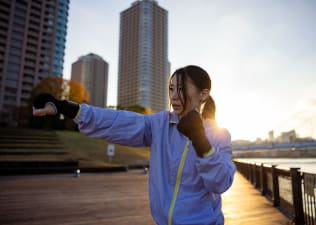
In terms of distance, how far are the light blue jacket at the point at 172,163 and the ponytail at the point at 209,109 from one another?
9 cm

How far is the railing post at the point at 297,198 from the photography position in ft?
12.3

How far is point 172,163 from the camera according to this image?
3.30 feet

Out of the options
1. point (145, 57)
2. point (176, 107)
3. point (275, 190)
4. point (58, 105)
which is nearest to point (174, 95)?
point (176, 107)

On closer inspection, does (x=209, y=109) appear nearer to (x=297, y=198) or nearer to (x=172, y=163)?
(x=172, y=163)

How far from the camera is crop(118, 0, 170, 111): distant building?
97.6 m

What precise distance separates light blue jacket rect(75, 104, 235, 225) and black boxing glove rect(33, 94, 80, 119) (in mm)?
31

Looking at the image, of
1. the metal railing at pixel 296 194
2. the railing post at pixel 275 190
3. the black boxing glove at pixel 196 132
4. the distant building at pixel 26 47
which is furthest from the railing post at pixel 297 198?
the distant building at pixel 26 47

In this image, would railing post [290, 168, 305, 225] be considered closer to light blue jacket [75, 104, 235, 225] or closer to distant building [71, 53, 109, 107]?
light blue jacket [75, 104, 235, 225]

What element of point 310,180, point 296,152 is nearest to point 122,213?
point 310,180

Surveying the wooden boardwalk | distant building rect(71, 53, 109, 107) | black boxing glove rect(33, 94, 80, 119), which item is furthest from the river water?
distant building rect(71, 53, 109, 107)

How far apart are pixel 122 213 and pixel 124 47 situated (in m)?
109

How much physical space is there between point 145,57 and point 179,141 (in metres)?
100

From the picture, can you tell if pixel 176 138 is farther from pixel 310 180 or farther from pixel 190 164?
pixel 310 180

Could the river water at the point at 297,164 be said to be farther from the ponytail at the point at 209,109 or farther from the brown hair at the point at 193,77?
the brown hair at the point at 193,77
